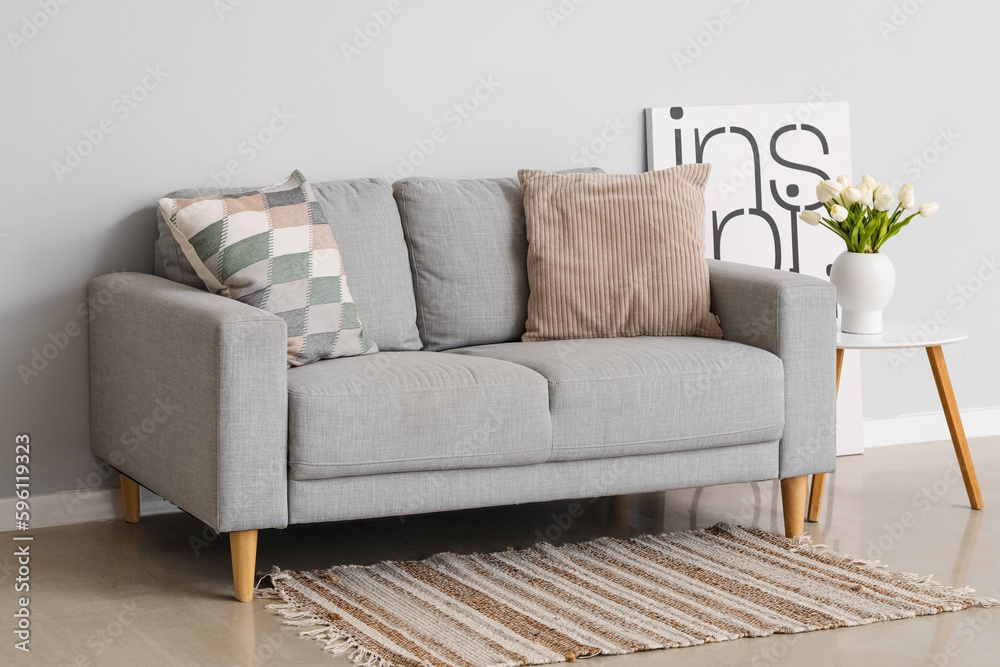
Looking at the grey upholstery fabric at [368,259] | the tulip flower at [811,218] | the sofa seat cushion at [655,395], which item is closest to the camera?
the sofa seat cushion at [655,395]

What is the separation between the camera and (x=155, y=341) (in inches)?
114

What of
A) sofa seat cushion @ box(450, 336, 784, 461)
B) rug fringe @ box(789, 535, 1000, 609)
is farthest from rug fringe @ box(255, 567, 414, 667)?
rug fringe @ box(789, 535, 1000, 609)

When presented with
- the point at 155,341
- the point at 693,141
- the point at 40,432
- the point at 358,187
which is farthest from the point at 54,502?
the point at 693,141

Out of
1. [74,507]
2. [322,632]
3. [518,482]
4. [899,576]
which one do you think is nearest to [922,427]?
[899,576]

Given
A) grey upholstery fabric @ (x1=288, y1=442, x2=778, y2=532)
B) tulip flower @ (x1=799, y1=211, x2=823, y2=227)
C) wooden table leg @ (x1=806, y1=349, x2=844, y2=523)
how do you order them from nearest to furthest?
grey upholstery fabric @ (x1=288, y1=442, x2=778, y2=532), wooden table leg @ (x1=806, y1=349, x2=844, y2=523), tulip flower @ (x1=799, y1=211, x2=823, y2=227)

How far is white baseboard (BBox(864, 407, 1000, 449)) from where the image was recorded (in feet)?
14.2

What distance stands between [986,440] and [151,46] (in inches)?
123

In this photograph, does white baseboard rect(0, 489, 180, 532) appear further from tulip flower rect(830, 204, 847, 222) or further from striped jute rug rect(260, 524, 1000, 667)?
tulip flower rect(830, 204, 847, 222)

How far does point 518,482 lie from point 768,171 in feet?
5.71

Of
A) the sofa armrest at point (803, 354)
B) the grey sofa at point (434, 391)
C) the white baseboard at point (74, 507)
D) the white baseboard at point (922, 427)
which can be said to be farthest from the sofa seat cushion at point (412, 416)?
the white baseboard at point (922, 427)

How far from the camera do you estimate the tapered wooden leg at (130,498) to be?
3.32 meters

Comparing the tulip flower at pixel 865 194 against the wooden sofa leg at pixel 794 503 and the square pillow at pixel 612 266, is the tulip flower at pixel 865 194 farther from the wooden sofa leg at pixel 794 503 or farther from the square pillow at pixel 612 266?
the wooden sofa leg at pixel 794 503

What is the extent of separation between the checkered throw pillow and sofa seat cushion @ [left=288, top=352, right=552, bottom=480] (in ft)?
0.41

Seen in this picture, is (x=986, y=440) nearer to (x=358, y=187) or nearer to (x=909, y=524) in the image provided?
(x=909, y=524)
